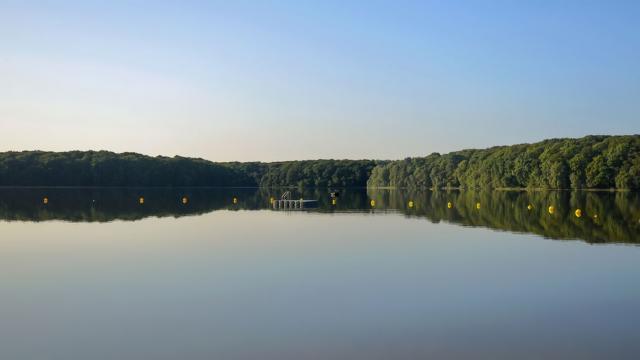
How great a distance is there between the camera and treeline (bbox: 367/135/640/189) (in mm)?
114312

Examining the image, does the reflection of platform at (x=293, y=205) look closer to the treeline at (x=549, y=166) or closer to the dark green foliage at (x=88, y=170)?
the treeline at (x=549, y=166)

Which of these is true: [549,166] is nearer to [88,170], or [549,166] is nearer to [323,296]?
[323,296]

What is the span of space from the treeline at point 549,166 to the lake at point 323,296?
285ft

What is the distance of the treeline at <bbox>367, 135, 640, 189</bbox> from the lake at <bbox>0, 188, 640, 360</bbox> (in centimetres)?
8700

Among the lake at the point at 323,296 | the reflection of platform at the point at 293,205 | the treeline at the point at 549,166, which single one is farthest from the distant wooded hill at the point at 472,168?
the lake at the point at 323,296

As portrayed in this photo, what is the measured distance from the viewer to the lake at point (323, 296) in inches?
546

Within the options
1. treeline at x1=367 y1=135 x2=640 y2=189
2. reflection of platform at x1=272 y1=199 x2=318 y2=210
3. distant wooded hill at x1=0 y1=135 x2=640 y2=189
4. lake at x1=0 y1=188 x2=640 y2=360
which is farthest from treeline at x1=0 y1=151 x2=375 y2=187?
lake at x1=0 y1=188 x2=640 y2=360

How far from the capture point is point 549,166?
129 m

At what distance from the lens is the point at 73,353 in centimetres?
1356

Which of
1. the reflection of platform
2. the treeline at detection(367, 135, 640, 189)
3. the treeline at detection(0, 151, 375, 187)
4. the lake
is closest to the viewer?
the lake

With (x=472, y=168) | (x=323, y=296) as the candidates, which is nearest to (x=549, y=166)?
(x=472, y=168)

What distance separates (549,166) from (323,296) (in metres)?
121

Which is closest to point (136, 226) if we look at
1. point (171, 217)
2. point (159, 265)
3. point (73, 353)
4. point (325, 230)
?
point (171, 217)

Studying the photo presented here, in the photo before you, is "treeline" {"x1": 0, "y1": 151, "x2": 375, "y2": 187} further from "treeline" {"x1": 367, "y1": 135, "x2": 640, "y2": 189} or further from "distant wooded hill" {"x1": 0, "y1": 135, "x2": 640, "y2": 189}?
"treeline" {"x1": 367, "y1": 135, "x2": 640, "y2": 189}
